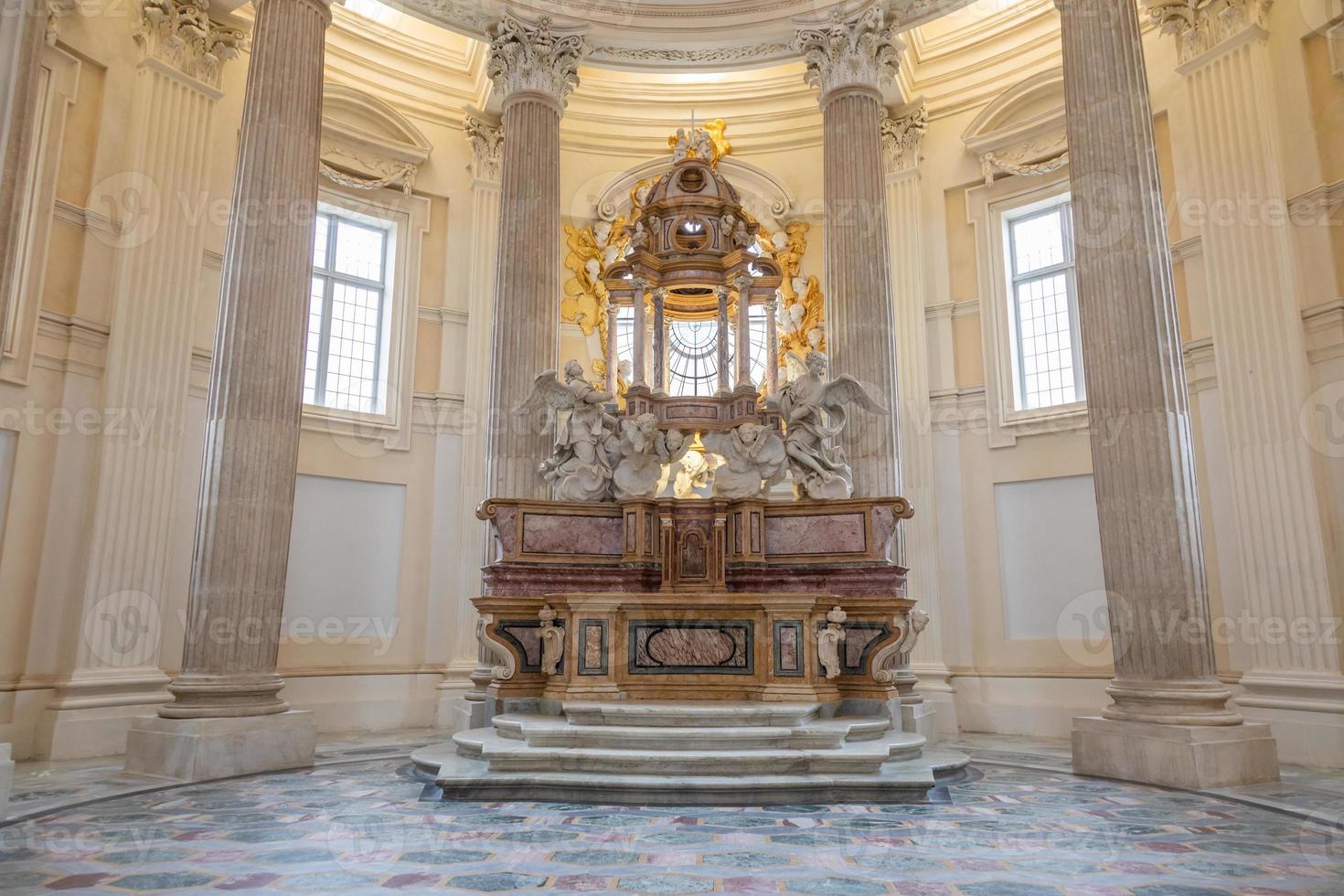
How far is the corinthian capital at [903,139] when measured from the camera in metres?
14.4

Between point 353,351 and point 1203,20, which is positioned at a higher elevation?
point 1203,20

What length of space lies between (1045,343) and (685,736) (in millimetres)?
9126

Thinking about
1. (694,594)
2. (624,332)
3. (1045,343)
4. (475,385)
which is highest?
(624,332)

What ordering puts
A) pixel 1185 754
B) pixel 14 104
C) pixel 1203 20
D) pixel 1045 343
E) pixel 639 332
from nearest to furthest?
1. pixel 14 104
2. pixel 1185 754
3. pixel 639 332
4. pixel 1203 20
5. pixel 1045 343

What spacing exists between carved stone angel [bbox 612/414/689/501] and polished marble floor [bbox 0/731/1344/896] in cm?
376

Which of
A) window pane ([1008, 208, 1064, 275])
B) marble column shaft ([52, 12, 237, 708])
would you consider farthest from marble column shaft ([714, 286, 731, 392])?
marble column shaft ([52, 12, 237, 708])

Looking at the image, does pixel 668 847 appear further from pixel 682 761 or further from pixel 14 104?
pixel 14 104

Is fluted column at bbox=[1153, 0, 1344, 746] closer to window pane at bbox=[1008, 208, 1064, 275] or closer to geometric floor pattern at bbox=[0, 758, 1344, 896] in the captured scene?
window pane at bbox=[1008, 208, 1064, 275]

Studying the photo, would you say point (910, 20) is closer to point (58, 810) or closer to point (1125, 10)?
point (1125, 10)

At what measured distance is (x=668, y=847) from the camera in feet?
16.3

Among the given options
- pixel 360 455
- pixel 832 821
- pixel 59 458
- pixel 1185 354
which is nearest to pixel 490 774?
pixel 832 821

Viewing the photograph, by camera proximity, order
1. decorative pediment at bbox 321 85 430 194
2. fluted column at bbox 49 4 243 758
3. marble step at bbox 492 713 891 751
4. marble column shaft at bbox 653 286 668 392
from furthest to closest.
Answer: decorative pediment at bbox 321 85 430 194 < marble column shaft at bbox 653 286 668 392 < fluted column at bbox 49 4 243 758 < marble step at bbox 492 713 891 751

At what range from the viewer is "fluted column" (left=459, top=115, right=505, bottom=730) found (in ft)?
43.2

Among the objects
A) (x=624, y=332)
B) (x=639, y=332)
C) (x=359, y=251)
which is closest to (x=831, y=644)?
(x=639, y=332)
